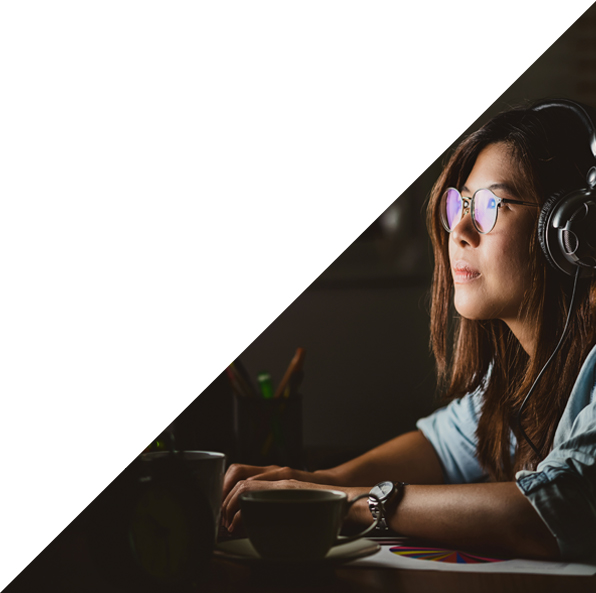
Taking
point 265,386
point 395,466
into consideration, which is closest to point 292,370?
point 265,386

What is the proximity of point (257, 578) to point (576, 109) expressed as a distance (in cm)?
59

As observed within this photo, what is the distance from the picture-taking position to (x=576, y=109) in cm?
64

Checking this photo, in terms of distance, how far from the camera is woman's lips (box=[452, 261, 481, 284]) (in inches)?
28.3

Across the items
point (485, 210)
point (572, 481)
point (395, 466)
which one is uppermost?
point (485, 210)

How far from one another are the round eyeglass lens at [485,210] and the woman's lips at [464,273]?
57 millimetres

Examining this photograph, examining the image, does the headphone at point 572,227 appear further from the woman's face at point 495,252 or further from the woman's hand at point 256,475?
the woman's hand at point 256,475

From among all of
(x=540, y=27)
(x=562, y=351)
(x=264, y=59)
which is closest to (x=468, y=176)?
(x=562, y=351)

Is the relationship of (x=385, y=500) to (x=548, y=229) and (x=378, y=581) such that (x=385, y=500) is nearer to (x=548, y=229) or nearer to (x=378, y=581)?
(x=378, y=581)

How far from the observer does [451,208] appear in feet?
2.44

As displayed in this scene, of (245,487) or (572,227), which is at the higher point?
(572,227)

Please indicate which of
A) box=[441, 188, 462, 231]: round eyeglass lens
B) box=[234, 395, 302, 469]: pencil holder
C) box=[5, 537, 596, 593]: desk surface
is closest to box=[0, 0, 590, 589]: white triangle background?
box=[234, 395, 302, 469]: pencil holder

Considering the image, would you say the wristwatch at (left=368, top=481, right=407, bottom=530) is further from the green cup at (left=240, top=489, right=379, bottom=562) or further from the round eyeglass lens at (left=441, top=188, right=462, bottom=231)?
the round eyeglass lens at (left=441, top=188, right=462, bottom=231)

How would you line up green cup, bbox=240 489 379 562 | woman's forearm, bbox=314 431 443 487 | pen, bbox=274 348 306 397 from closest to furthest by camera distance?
green cup, bbox=240 489 379 562 → woman's forearm, bbox=314 431 443 487 → pen, bbox=274 348 306 397

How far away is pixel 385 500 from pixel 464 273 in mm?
322
